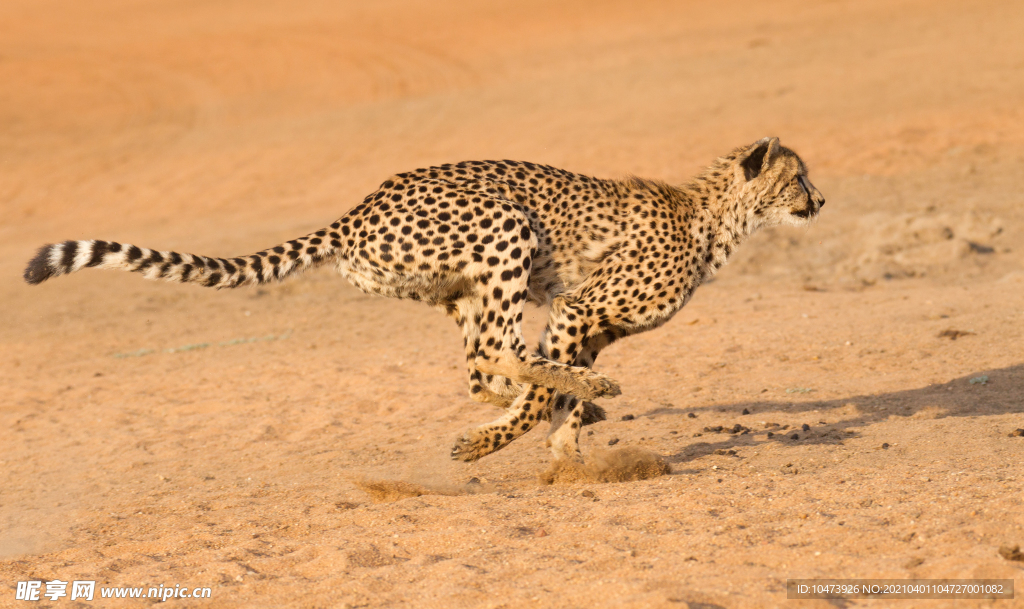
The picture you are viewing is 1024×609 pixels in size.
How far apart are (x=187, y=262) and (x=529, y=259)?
183 centimetres

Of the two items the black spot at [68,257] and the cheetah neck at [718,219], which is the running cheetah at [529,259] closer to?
the cheetah neck at [718,219]

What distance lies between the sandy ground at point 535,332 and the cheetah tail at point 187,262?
128cm

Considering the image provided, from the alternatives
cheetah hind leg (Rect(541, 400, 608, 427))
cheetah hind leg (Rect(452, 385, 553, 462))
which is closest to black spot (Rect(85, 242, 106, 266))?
cheetah hind leg (Rect(452, 385, 553, 462))

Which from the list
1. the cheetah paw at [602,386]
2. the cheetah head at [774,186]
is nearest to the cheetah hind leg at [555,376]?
the cheetah paw at [602,386]

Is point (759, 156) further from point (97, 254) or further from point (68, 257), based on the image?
point (68, 257)

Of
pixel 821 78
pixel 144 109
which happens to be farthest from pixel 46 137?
pixel 821 78

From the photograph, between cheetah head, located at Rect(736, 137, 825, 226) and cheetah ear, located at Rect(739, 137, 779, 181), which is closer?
cheetah ear, located at Rect(739, 137, 779, 181)

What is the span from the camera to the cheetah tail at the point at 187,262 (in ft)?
16.8

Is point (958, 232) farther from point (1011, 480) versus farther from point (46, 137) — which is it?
point (46, 137)

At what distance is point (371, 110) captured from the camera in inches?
921

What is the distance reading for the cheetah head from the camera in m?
6.54

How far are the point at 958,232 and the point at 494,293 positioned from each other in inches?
297

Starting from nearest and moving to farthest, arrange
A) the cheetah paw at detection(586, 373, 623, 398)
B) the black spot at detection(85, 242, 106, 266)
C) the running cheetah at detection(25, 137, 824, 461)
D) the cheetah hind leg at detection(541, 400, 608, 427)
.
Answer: the black spot at detection(85, 242, 106, 266) < the cheetah paw at detection(586, 373, 623, 398) < the running cheetah at detection(25, 137, 824, 461) < the cheetah hind leg at detection(541, 400, 608, 427)

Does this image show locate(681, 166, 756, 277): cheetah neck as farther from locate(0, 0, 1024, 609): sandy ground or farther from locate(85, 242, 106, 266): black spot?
locate(85, 242, 106, 266): black spot
